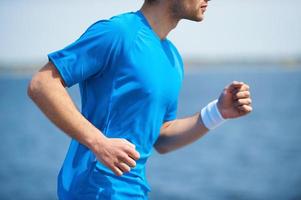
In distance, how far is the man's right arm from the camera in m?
3.08

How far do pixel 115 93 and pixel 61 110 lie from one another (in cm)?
40

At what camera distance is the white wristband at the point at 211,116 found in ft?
13.5

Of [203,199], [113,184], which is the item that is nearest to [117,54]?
[113,184]

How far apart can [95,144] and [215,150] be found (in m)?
29.6

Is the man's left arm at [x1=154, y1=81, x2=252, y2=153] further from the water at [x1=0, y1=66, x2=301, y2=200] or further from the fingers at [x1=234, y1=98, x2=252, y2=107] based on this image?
the water at [x1=0, y1=66, x2=301, y2=200]

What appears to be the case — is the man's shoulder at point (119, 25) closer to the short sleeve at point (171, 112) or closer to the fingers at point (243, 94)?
the short sleeve at point (171, 112)

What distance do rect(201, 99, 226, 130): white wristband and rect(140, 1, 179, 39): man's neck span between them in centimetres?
78

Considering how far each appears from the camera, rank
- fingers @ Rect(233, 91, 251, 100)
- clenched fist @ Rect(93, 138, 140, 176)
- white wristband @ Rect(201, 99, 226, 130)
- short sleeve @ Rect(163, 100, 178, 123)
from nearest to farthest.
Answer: clenched fist @ Rect(93, 138, 140, 176), fingers @ Rect(233, 91, 251, 100), short sleeve @ Rect(163, 100, 178, 123), white wristband @ Rect(201, 99, 226, 130)

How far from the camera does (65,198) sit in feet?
11.4

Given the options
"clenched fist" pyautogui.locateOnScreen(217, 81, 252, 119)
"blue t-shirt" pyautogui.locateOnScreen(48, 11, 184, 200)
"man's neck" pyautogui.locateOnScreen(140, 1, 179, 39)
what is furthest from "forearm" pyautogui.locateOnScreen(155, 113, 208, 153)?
"man's neck" pyautogui.locateOnScreen(140, 1, 179, 39)

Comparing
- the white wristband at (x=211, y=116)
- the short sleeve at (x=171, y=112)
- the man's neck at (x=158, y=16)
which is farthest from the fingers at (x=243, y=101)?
the man's neck at (x=158, y=16)

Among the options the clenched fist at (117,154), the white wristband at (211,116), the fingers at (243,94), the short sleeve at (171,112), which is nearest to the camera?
the clenched fist at (117,154)

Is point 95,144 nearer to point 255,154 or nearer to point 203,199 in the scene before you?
point 203,199

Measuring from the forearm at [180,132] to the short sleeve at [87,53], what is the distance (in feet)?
3.46
